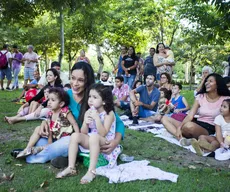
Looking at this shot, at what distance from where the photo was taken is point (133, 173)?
11.0 feet

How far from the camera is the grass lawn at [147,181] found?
10.1ft

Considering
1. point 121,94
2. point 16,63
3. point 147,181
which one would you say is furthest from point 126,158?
point 16,63

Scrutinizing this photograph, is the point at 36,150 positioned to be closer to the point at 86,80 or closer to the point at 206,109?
the point at 86,80

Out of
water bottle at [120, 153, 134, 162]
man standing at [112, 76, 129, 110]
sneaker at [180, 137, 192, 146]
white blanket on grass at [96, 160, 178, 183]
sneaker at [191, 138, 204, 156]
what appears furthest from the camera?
man standing at [112, 76, 129, 110]

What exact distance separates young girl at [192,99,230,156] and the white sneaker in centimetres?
7

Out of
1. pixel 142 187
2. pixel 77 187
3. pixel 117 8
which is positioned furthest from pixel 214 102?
pixel 117 8

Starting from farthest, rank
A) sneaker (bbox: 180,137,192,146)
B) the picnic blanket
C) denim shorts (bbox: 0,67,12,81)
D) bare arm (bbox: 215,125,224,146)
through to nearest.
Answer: denim shorts (bbox: 0,67,12,81) → the picnic blanket → sneaker (bbox: 180,137,192,146) → bare arm (bbox: 215,125,224,146)

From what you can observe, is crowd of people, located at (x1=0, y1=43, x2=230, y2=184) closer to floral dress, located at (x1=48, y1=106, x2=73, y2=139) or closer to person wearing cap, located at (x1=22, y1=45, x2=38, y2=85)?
floral dress, located at (x1=48, y1=106, x2=73, y2=139)

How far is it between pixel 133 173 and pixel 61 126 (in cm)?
107

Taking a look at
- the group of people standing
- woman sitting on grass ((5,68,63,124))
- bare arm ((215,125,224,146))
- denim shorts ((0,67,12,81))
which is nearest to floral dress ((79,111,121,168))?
bare arm ((215,125,224,146))

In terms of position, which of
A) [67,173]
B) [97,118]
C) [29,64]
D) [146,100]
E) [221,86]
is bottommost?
[67,173]

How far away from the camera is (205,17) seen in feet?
23.5

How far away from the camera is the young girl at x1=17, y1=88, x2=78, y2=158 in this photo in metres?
3.76

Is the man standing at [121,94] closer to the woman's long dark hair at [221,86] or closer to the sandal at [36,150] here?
the woman's long dark hair at [221,86]
